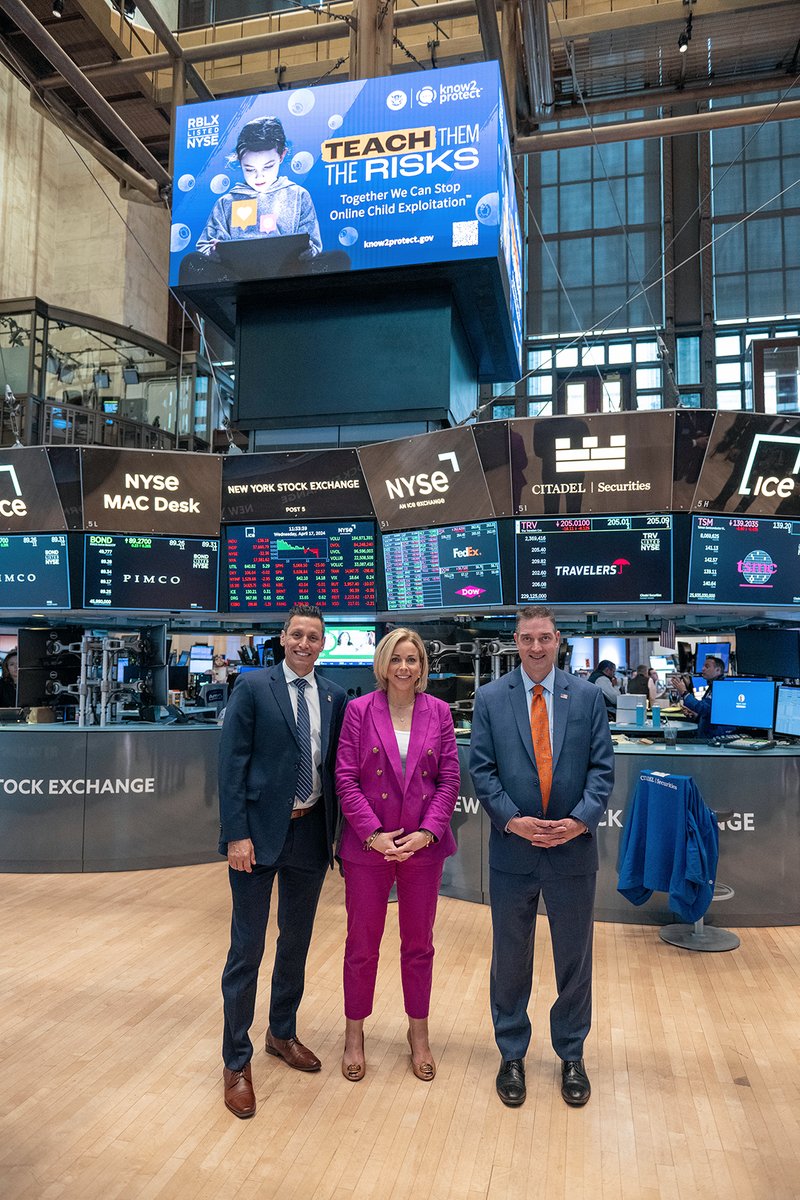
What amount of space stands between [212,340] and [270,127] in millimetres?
8794

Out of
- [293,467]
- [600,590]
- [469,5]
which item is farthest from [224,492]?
[469,5]

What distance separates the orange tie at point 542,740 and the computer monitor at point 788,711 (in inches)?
121

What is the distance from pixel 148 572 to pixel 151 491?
2.12ft

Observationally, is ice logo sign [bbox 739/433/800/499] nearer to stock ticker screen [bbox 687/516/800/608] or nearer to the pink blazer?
stock ticker screen [bbox 687/516/800/608]

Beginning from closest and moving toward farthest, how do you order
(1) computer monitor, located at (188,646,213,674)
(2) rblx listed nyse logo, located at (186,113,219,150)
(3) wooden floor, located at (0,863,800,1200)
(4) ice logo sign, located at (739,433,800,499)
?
(3) wooden floor, located at (0,863,800,1200), (4) ice logo sign, located at (739,433,800,499), (2) rblx listed nyse logo, located at (186,113,219,150), (1) computer monitor, located at (188,646,213,674)

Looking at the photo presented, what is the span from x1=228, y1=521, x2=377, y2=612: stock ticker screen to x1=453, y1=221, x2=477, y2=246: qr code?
2.33 metres

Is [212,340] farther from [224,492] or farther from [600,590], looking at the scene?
[600,590]

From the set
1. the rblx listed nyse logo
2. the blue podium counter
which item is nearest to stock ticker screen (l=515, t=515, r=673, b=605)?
the blue podium counter

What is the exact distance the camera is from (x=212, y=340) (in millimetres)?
15773

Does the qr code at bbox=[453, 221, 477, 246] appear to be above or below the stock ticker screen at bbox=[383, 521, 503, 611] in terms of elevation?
above

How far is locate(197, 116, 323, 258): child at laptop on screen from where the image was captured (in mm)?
7188

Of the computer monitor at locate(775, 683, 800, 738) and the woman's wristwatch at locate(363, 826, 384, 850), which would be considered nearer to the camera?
the woman's wristwatch at locate(363, 826, 384, 850)

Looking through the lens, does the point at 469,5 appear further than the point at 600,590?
Yes

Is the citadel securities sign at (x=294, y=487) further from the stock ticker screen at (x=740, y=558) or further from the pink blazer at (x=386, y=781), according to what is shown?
the pink blazer at (x=386, y=781)
